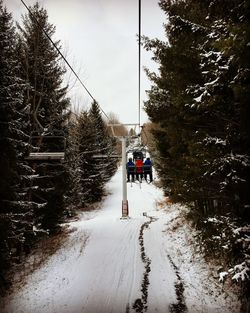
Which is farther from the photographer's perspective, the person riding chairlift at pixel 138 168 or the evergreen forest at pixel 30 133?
the person riding chairlift at pixel 138 168

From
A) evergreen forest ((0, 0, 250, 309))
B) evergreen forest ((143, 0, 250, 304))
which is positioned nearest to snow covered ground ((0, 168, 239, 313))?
evergreen forest ((0, 0, 250, 309))

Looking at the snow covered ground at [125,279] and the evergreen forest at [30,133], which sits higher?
the evergreen forest at [30,133]

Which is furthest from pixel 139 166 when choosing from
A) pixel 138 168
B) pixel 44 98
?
pixel 44 98

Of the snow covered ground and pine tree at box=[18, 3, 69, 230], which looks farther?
pine tree at box=[18, 3, 69, 230]

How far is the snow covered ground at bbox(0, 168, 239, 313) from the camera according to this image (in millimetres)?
8734

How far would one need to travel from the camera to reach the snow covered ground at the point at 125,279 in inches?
344

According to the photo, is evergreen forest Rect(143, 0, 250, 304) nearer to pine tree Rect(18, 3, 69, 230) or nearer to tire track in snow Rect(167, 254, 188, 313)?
tire track in snow Rect(167, 254, 188, 313)

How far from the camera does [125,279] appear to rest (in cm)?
1055

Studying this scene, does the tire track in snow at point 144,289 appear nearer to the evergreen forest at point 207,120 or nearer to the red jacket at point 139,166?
the evergreen forest at point 207,120

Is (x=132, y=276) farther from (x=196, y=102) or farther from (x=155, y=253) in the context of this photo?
(x=196, y=102)

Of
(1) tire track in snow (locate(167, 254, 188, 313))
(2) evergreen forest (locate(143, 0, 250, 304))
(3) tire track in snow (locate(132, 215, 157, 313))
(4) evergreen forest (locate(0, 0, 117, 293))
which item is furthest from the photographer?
(4) evergreen forest (locate(0, 0, 117, 293))

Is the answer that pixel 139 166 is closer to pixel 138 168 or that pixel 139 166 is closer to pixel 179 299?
pixel 138 168

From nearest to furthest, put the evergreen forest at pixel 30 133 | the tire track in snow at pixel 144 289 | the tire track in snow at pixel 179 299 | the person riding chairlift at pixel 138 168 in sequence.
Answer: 1. the tire track in snow at pixel 179 299
2. the tire track in snow at pixel 144 289
3. the evergreen forest at pixel 30 133
4. the person riding chairlift at pixel 138 168

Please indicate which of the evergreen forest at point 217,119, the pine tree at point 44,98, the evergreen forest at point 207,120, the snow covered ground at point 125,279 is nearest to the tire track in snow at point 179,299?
the snow covered ground at point 125,279
